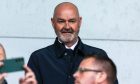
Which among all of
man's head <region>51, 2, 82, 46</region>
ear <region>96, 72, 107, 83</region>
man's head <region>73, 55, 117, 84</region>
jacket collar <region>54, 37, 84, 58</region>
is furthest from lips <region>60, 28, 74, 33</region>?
ear <region>96, 72, 107, 83</region>

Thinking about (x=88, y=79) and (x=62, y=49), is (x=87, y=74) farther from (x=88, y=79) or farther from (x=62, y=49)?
(x=62, y=49)

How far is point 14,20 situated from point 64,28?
116 centimetres

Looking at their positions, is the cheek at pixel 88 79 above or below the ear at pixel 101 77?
below

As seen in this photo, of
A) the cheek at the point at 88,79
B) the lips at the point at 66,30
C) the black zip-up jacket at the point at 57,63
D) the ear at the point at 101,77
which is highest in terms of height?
the lips at the point at 66,30

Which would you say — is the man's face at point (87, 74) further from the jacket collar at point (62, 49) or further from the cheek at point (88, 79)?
the jacket collar at point (62, 49)

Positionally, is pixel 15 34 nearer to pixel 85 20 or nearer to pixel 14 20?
pixel 14 20

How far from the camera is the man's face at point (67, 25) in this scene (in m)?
3.82

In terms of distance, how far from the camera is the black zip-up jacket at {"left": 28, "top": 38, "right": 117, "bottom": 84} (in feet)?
12.4

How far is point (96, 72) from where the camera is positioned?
3043 millimetres

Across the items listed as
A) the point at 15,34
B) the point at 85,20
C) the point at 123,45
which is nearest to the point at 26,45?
the point at 15,34

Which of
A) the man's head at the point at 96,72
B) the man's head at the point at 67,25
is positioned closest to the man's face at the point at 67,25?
the man's head at the point at 67,25

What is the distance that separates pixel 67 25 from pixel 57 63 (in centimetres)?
29

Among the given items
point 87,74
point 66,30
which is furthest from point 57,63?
point 87,74

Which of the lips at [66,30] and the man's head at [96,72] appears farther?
the lips at [66,30]
